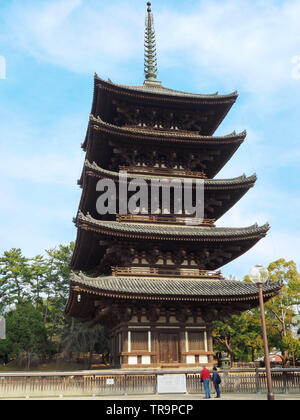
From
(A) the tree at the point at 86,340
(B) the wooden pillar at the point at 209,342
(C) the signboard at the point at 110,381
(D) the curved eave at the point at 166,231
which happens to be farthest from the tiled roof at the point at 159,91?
(A) the tree at the point at 86,340

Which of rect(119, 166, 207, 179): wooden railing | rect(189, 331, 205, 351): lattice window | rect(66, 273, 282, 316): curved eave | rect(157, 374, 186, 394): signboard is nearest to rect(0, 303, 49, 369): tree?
rect(66, 273, 282, 316): curved eave

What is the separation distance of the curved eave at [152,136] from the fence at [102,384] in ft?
49.2

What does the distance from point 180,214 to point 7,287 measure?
48969 mm

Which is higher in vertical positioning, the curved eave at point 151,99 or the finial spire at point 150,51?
the finial spire at point 150,51

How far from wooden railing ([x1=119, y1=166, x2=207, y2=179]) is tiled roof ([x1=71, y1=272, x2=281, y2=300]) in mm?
7809

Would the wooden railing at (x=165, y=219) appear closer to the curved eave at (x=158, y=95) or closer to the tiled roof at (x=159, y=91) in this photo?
the curved eave at (x=158, y=95)

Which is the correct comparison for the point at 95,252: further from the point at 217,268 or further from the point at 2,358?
the point at 2,358

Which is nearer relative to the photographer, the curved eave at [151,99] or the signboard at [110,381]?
the signboard at [110,381]

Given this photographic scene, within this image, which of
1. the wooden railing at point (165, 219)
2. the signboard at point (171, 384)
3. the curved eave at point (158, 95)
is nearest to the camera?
the signboard at point (171, 384)

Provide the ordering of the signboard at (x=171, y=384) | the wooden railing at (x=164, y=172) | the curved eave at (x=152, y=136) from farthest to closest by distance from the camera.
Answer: the wooden railing at (x=164, y=172) < the curved eave at (x=152, y=136) < the signboard at (x=171, y=384)

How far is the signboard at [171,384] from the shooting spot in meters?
19.3

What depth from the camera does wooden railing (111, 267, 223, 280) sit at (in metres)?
23.7

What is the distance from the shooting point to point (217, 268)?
91.4 ft

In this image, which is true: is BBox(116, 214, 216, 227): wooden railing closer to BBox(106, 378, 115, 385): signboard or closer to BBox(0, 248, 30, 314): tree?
BBox(106, 378, 115, 385): signboard
